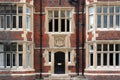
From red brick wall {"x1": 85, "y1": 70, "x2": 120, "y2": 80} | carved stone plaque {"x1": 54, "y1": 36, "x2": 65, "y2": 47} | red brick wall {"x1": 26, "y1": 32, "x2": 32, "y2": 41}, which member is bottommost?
red brick wall {"x1": 85, "y1": 70, "x2": 120, "y2": 80}

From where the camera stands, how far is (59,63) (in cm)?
2434

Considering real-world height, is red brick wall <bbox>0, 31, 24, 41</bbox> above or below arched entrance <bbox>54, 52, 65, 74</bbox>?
above

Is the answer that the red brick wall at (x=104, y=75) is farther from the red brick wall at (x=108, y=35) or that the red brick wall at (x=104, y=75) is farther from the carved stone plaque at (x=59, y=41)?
the carved stone plaque at (x=59, y=41)

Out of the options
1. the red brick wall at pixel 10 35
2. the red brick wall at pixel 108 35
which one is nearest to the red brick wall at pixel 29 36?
the red brick wall at pixel 10 35

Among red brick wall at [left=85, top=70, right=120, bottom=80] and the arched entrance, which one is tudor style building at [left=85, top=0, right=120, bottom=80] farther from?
the arched entrance

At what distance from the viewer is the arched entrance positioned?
24.3 m

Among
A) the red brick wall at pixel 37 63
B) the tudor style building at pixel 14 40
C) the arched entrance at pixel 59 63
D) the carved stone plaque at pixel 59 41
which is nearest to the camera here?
the tudor style building at pixel 14 40

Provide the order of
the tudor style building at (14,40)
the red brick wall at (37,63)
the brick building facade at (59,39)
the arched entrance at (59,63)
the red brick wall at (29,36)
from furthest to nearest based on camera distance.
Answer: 1. the arched entrance at (59,63)
2. the red brick wall at (37,63)
3. the red brick wall at (29,36)
4. the brick building facade at (59,39)
5. the tudor style building at (14,40)

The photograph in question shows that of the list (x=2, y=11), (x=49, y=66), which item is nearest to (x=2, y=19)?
(x=2, y=11)

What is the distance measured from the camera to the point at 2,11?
2283cm

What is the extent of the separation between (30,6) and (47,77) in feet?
18.5

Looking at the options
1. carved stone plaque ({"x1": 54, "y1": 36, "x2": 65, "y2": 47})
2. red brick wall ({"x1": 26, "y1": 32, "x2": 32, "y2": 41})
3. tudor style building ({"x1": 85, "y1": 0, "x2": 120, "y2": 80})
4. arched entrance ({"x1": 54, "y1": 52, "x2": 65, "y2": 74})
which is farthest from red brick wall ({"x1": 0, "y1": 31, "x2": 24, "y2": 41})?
tudor style building ({"x1": 85, "y1": 0, "x2": 120, "y2": 80})

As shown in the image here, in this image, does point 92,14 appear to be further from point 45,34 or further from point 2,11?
point 2,11

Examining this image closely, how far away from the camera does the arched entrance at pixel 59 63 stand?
24266 millimetres
